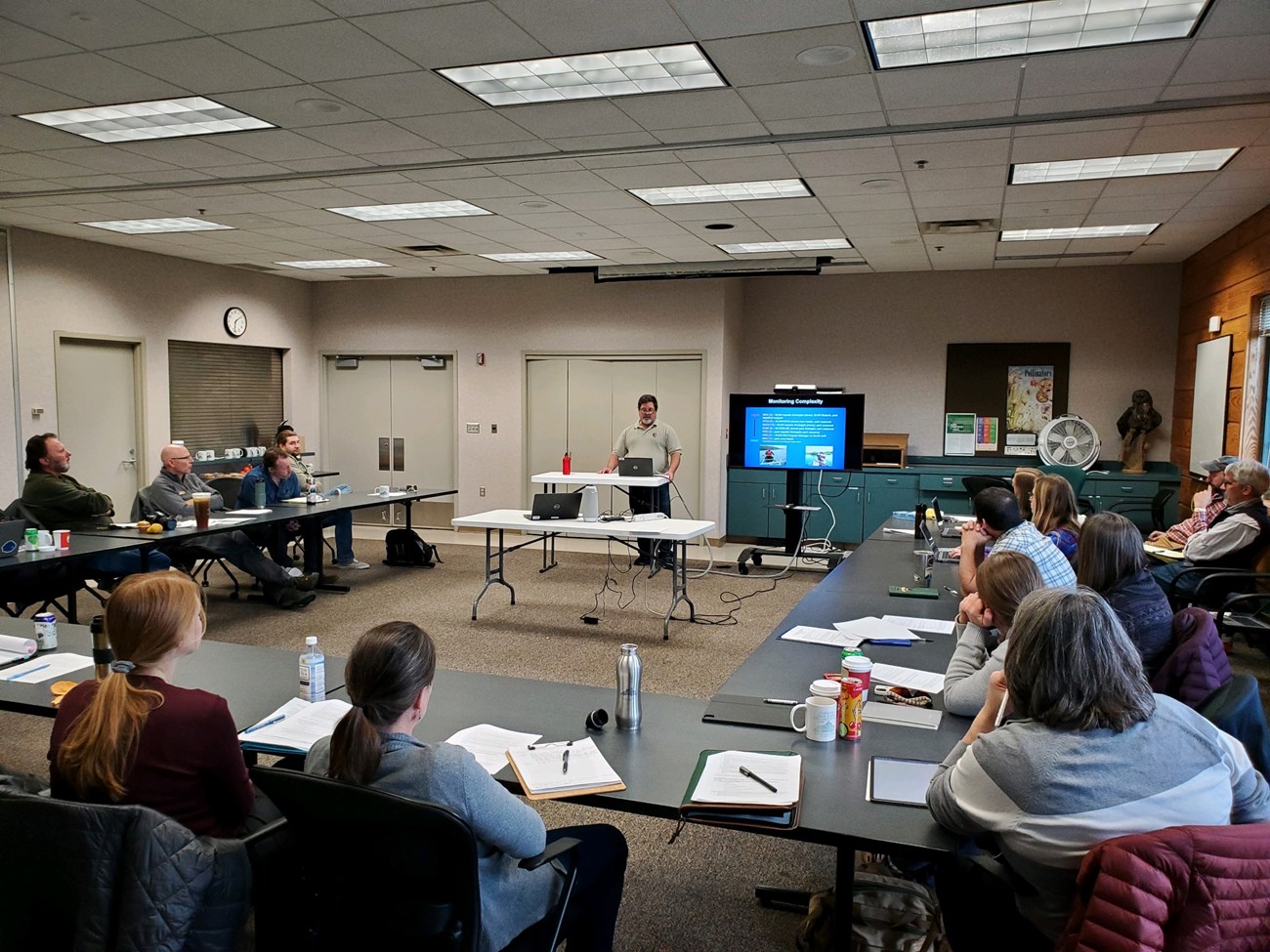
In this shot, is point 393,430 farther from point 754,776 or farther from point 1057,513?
point 754,776

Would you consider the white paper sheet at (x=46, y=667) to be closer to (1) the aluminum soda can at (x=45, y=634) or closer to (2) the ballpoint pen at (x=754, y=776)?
(1) the aluminum soda can at (x=45, y=634)

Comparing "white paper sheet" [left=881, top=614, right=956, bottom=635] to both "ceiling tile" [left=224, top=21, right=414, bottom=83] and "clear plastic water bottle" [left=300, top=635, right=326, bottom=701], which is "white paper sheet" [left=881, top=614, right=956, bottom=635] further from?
"ceiling tile" [left=224, top=21, right=414, bottom=83]

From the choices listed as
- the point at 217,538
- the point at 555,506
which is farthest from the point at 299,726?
the point at 217,538

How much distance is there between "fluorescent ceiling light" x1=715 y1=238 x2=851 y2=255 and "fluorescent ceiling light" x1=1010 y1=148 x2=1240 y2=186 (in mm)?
2281

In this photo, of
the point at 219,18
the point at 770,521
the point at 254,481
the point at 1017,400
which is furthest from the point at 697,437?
the point at 219,18

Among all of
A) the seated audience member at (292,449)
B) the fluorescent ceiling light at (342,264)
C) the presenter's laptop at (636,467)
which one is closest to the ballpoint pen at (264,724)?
the presenter's laptop at (636,467)

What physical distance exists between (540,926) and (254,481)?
6046 mm

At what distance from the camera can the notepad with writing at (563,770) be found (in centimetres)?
192

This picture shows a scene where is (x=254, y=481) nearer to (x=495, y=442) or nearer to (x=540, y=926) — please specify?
(x=495, y=442)

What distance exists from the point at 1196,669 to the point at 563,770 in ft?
→ 5.77

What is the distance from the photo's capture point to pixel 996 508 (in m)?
3.70

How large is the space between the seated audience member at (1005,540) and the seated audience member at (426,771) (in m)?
2.33

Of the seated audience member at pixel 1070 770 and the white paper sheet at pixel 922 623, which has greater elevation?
the seated audience member at pixel 1070 770

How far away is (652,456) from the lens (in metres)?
8.21
